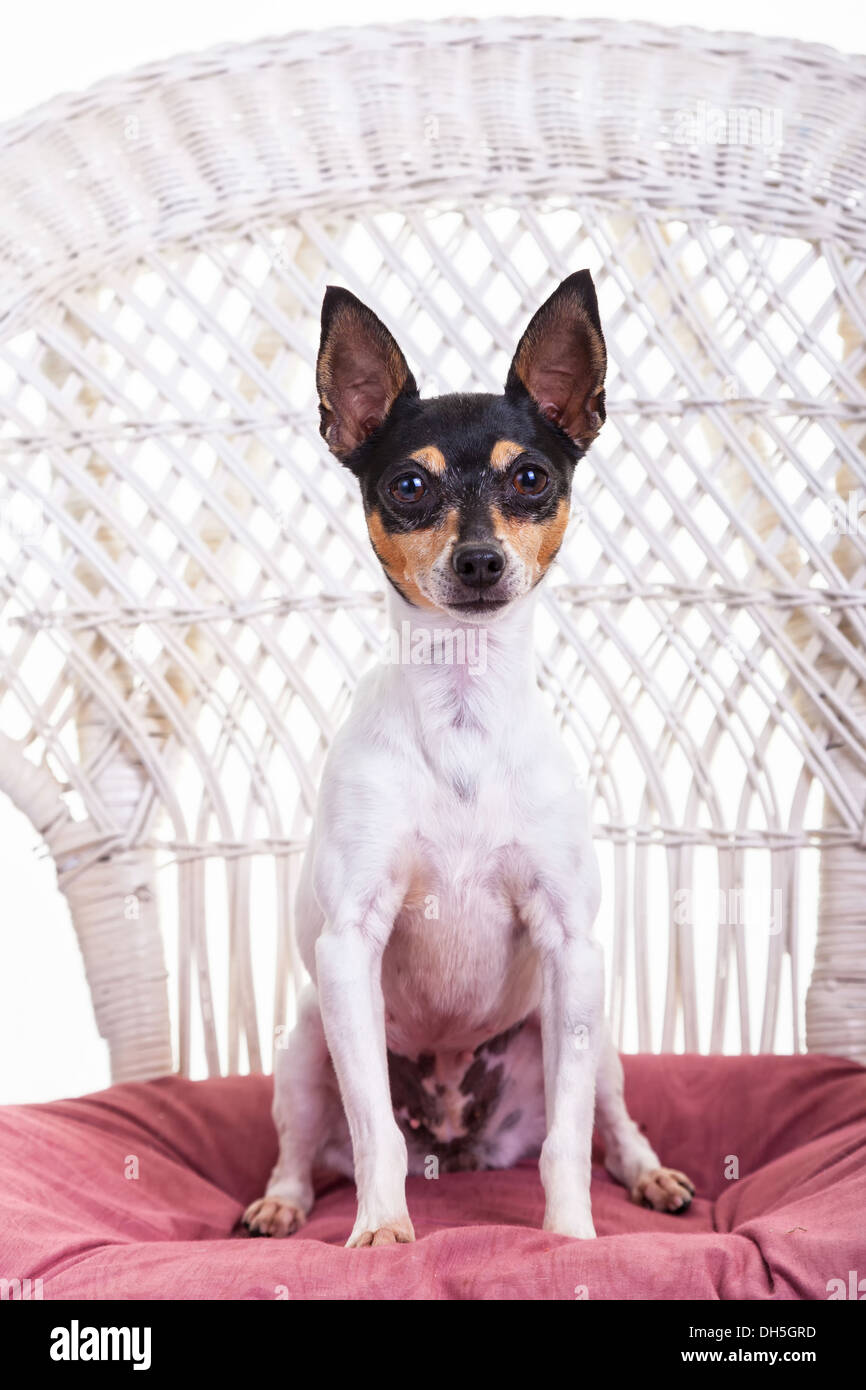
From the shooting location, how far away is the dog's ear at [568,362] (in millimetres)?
1885

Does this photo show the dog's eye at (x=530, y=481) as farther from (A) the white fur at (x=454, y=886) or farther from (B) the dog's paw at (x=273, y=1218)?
(B) the dog's paw at (x=273, y=1218)

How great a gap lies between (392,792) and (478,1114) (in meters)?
0.65

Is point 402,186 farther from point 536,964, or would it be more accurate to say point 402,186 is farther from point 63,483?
point 536,964

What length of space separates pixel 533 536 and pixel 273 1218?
3.48ft

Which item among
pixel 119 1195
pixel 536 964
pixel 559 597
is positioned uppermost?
pixel 559 597

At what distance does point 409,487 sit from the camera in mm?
1839

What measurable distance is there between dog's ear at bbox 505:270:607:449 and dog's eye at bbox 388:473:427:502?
0.22 metres

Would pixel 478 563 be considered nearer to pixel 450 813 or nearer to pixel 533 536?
pixel 533 536

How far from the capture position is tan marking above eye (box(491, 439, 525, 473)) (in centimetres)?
183

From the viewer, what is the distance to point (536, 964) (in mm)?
1991

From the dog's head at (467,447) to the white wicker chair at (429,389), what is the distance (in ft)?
2.11
